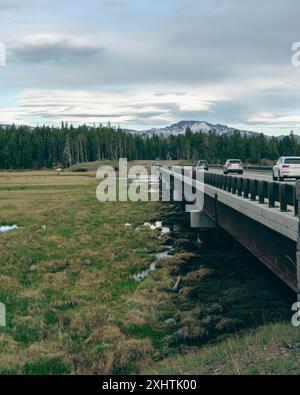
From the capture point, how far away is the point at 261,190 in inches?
679

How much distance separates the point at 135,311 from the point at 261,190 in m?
5.37

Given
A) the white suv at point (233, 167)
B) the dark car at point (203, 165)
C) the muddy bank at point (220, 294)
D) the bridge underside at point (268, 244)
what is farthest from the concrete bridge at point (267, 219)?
the dark car at point (203, 165)

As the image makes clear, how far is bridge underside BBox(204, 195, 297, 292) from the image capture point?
13.6 meters

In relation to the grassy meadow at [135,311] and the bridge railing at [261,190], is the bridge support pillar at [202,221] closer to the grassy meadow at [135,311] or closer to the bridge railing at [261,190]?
the grassy meadow at [135,311]

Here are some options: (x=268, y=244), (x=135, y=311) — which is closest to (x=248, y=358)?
(x=135, y=311)

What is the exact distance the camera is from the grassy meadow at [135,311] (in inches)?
452

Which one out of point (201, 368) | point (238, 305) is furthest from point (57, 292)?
point (201, 368)

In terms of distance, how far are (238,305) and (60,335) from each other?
5678 millimetres

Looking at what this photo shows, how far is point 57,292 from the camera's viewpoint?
1828 centimetres

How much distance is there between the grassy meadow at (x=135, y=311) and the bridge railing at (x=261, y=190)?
2984 millimetres

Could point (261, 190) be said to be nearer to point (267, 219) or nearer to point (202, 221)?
point (267, 219)
